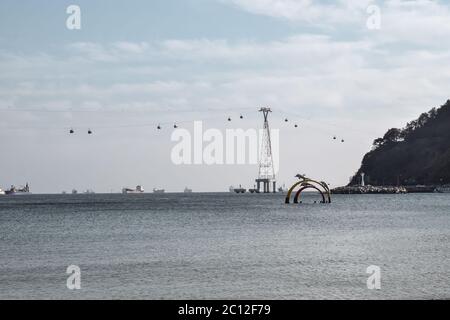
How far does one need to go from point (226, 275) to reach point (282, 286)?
5518 millimetres

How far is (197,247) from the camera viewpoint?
61.2 metres

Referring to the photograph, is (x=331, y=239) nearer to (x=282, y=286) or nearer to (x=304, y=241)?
(x=304, y=241)

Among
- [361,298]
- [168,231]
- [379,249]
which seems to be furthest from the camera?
[168,231]

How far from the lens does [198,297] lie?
33.6 meters

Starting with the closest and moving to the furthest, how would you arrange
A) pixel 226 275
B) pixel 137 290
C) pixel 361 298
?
pixel 361 298, pixel 137 290, pixel 226 275

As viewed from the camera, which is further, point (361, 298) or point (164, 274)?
point (164, 274)

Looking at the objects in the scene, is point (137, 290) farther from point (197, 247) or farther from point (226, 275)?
point (197, 247)
